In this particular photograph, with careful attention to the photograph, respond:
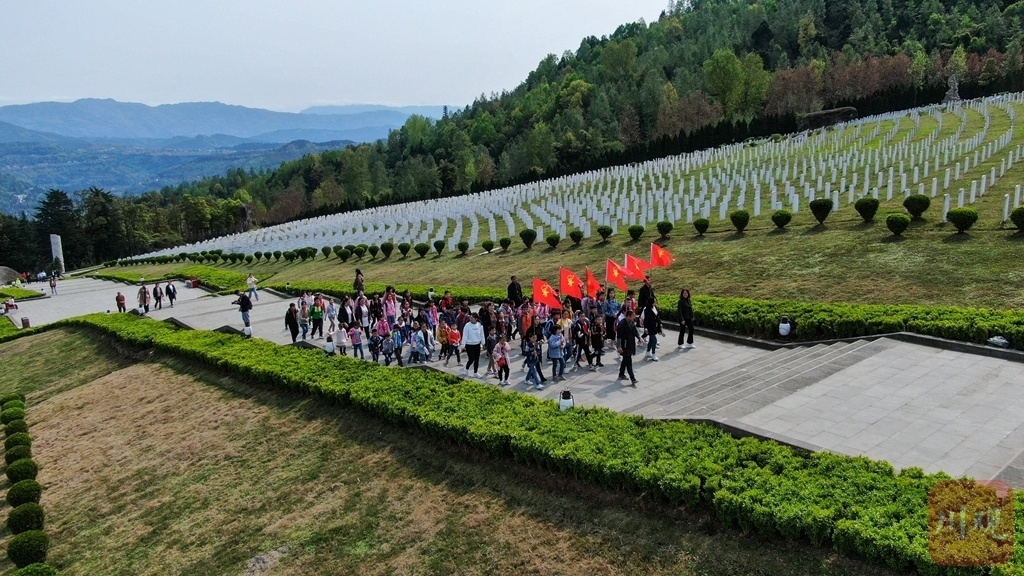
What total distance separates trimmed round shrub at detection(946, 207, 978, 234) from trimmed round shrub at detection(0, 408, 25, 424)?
78.6ft

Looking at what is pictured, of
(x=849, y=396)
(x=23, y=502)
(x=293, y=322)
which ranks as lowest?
(x=23, y=502)

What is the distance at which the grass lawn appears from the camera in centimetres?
724

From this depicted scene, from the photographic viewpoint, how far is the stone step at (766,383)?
9.86 meters

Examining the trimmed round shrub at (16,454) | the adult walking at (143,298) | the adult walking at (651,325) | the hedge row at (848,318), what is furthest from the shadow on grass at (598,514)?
the adult walking at (143,298)

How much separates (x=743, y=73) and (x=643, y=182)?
140 ft

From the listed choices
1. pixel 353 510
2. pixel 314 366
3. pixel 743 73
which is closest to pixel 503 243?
pixel 314 366

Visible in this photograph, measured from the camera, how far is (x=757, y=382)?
11211 millimetres

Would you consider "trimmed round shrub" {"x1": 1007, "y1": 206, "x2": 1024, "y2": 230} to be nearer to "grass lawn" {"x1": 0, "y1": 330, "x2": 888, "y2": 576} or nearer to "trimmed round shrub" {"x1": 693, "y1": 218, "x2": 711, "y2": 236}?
"grass lawn" {"x1": 0, "y1": 330, "x2": 888, "y2": 576}

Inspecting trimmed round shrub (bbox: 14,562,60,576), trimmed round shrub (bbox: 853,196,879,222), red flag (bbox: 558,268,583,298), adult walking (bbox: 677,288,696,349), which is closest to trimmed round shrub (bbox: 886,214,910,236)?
trimmed round shrub (bbox: 853,196,879,222)

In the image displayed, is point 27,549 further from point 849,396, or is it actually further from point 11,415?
point 849,396

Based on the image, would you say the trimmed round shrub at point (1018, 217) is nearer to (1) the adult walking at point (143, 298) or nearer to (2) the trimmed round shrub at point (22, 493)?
(2) the trimmed round shrub at point (22, 493)

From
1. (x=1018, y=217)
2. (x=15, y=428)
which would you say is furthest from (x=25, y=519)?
(x=1018, y=217)

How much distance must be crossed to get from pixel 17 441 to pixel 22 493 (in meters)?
3.05

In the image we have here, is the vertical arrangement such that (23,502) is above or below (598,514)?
below
